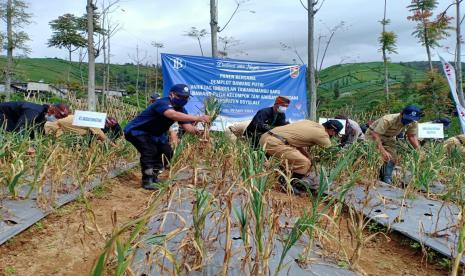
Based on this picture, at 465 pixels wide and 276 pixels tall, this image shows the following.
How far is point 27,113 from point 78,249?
2947 mm

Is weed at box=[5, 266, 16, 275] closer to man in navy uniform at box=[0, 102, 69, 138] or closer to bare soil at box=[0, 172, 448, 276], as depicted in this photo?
bare soil at box=[0, 172, 448, 276]

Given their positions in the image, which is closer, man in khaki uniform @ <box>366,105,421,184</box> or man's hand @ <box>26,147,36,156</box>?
man's hand @ <box>26,147,36,156</box>

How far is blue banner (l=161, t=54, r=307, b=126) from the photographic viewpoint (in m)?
6.71

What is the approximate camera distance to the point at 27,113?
4.72 m

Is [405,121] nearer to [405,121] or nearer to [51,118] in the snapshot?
[405,121]

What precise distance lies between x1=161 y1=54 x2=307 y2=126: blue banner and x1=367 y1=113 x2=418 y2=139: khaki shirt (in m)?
1.84

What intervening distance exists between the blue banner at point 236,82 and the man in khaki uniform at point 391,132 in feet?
6.07

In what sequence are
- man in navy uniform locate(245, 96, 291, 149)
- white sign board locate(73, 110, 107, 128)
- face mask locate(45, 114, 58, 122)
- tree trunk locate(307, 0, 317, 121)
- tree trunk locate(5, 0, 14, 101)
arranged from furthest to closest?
1. tree trunk locate(5, 0, 14, 101)
2. tree trunk locate(307, 0, 317, 121)
3. face mask locate(45, 114, 58, 122)
4. man in navy uniform locate(245, 96, 291, 149)
5. white sign board locate(73, 110, 107, 128)

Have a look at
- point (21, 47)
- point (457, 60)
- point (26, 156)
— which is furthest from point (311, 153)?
point (21, 47)

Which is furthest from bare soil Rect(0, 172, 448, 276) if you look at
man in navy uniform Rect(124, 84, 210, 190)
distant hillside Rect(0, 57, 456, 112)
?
distant hillside Rect(0, 57, 456, 112)

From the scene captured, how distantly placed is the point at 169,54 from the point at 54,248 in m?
4.75

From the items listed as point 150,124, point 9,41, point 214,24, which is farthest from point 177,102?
point 9,41

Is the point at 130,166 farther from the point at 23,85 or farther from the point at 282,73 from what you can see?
the point at 23,85

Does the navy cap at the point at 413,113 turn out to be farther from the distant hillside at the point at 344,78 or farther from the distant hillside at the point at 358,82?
the distant hillside at the point at 358,82
